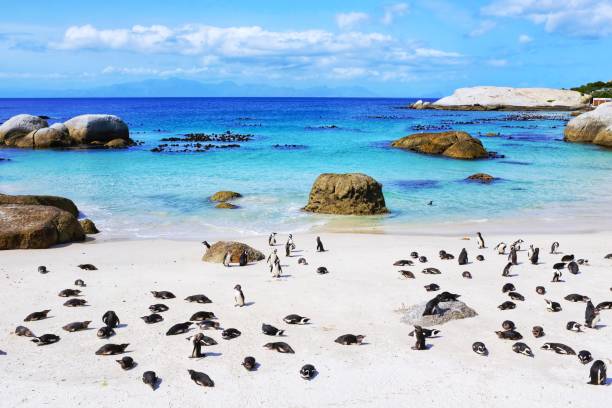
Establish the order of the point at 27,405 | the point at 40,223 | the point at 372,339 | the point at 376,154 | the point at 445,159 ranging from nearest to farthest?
the point at 27,405 < the point at 372,339 < the point at 40,223 < the point at 445,159 < the point at 376,154

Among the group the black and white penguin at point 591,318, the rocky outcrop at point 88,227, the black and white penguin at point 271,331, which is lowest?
the rocky outcrop at point 88,227

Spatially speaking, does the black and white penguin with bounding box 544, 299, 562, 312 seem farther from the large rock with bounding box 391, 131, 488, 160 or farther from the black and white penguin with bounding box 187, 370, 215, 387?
the large rock with bounding box 391, 131, 488, 160

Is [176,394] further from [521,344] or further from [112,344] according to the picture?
[521,344]

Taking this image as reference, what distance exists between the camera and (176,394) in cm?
802

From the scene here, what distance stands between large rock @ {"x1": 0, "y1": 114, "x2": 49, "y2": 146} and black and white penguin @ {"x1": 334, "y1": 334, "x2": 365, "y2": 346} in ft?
153

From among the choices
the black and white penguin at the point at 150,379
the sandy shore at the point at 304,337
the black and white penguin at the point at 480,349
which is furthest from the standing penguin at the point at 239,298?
the black and white penguin at the point at 480,349

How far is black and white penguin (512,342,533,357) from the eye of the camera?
9.19 meters

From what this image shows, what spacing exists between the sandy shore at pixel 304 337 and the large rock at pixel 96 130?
36047 millimetres

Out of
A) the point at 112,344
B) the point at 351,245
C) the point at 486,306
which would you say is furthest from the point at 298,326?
the point at 351,245

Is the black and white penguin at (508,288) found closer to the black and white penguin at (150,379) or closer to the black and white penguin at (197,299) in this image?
the black and white penguin at (197,299)

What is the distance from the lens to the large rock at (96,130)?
161 ft

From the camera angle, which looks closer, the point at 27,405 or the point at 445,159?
the point at 27,405

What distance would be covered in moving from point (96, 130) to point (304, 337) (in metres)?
44.9

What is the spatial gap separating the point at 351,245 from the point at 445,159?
25004 millimetres
